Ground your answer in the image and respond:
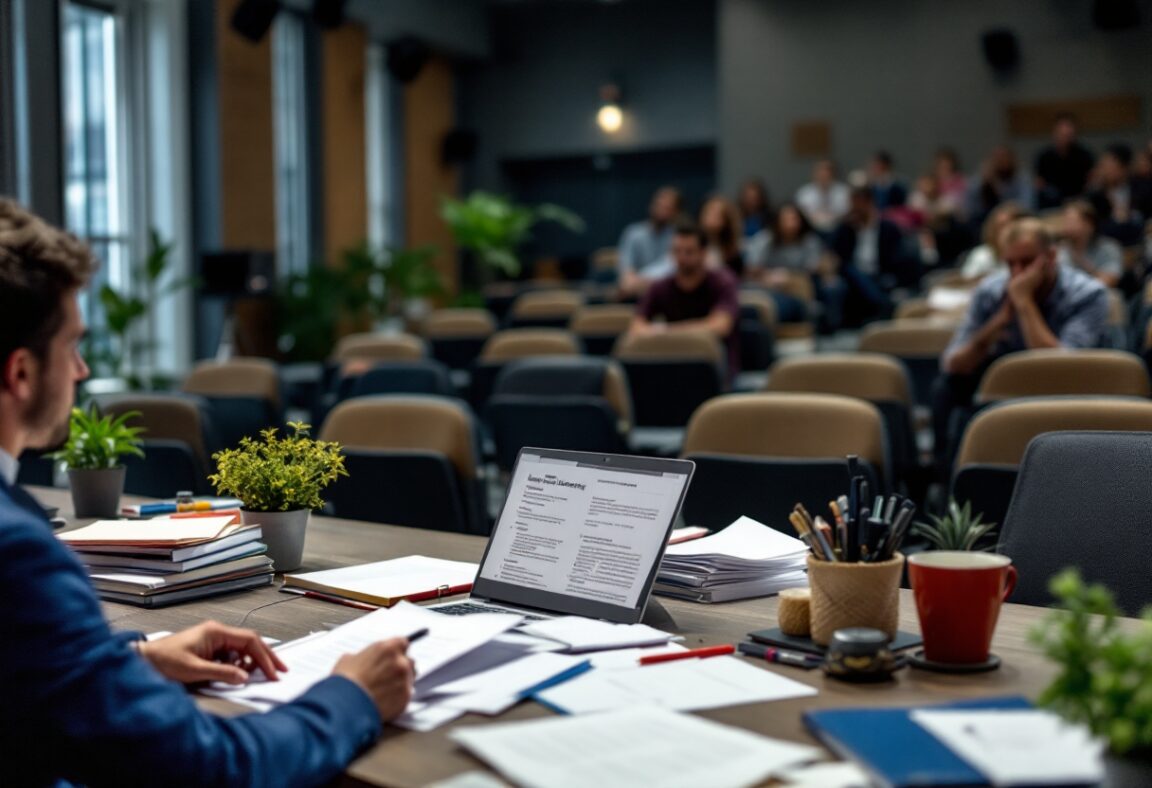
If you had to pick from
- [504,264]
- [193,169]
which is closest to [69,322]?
[193,169]

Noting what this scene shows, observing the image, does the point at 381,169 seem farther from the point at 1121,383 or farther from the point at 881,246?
the point at 1121,383

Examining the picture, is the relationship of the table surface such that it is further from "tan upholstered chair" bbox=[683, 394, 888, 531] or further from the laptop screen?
"tan upholstered chair" bbox=[683, 394, 888, 531]

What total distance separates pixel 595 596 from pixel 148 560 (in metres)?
0.73

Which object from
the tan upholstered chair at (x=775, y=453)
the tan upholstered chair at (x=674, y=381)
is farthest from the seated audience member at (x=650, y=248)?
the tan upholstered chair at (x=775, y=453)

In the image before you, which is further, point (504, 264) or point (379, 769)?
point (504, 264)

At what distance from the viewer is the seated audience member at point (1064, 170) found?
12.5 metres

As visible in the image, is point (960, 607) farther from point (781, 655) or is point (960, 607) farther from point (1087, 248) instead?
point (1087, 248)

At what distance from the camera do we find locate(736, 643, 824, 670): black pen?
157 cm

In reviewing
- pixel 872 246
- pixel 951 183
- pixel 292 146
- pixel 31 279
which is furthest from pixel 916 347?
pixel 292 146

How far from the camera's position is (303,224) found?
43.3 feet

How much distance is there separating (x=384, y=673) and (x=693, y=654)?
16.2 inches

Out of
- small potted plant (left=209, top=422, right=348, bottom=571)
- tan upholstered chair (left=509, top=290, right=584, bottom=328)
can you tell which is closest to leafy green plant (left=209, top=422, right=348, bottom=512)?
small potted plant (left=209, top=422, right=348, bottom=571)

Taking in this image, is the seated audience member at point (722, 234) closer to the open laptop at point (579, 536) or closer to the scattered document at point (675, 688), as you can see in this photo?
the open laptop at point (579, 536)

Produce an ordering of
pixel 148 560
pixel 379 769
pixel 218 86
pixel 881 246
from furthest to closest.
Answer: pixel 881 246, pixel 218 86, pixel 148 560, pixel 379 769
